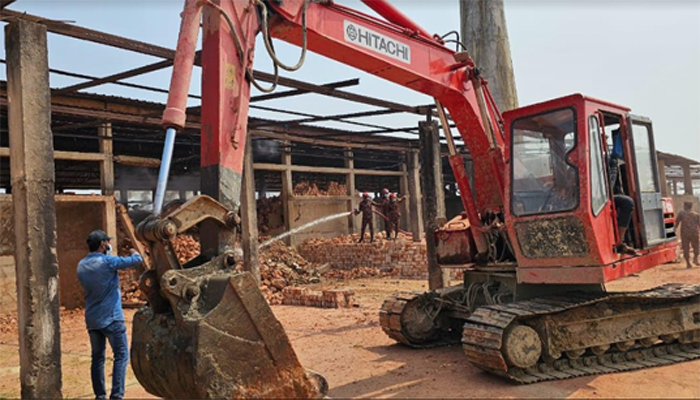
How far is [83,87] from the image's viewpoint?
31.9 ft

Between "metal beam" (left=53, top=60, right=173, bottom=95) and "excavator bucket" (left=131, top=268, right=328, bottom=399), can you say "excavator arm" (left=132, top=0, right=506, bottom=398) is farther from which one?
"metal beam" (left=53, top=60, right=173, bottom=95)

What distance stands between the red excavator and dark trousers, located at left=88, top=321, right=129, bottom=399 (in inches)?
43.4

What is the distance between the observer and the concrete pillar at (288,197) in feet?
60.7

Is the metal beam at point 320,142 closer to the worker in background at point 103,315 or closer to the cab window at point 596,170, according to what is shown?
the worker in background at point 103,315

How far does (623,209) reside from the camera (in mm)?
6113

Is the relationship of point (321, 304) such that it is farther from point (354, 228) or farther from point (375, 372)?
point (354, 228)

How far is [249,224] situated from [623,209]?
8.81 metres

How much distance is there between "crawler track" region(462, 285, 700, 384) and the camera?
5695 mm

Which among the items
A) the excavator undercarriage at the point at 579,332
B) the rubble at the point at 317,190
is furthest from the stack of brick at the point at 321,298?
the rubble at the point at 317,190

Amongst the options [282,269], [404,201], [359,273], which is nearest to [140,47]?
[282,269]

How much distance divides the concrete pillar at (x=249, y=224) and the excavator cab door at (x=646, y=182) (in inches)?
332

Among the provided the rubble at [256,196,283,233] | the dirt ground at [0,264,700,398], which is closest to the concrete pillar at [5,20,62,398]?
the dirt ground at [0,264,700,398]

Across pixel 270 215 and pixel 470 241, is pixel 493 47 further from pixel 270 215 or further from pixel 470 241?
pixel 270 215

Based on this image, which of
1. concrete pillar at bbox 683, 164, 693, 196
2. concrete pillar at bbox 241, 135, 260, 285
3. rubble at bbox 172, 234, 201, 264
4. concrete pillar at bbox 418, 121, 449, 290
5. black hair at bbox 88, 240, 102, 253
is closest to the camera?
black hair at bbox 88, 240, 102, 253
